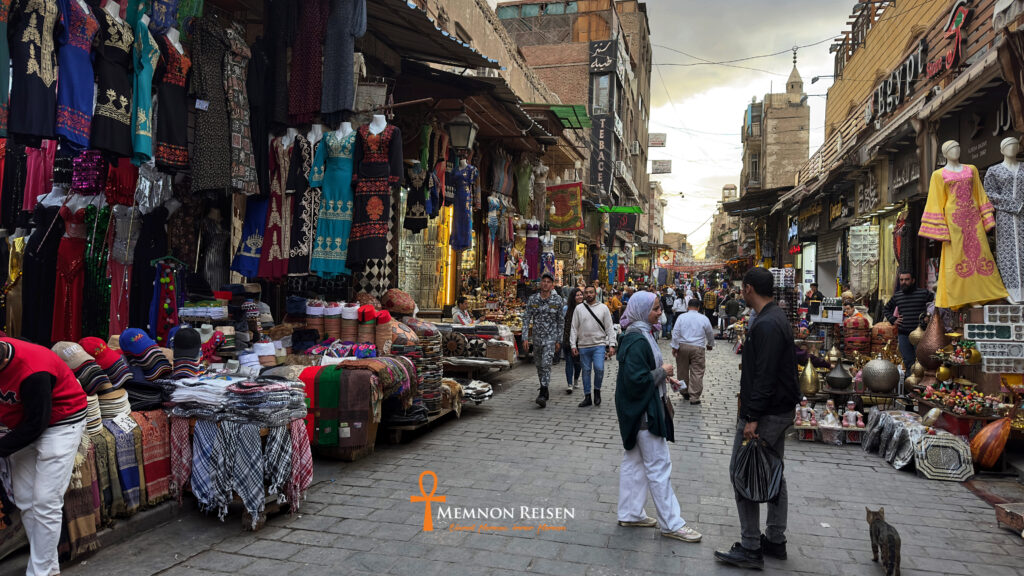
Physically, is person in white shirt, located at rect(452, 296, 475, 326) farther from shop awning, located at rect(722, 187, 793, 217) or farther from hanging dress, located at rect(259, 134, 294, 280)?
shop awning, located at rect(722, 187, 793, 217)

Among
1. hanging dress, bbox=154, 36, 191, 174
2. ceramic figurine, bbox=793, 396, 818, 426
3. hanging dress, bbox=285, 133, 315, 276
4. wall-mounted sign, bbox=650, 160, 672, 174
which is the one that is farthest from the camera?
wall-mounted sign, bbox=650, 160, 672, 174

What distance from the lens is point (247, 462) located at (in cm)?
442

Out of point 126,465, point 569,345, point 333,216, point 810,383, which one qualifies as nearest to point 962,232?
point 810,383

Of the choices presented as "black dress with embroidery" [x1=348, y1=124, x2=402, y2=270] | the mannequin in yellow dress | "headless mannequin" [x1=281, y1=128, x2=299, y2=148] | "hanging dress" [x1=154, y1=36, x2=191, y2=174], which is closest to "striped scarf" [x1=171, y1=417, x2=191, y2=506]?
"hanging dress" [x1=154, y1=36, x2=191, y2=174]

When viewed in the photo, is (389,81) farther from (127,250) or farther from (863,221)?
(863,221)

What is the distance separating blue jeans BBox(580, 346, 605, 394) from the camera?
935 cm

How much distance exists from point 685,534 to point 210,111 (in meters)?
5.26

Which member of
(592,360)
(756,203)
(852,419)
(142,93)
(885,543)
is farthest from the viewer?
(756,203)

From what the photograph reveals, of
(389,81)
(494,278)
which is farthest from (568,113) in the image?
(389,81)

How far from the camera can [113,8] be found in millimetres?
4637

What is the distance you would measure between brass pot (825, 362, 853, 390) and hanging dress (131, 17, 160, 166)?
7.87 metres

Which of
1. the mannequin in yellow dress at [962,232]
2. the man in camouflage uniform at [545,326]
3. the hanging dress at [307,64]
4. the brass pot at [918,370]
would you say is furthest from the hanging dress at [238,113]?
the brass pot at [918,370]

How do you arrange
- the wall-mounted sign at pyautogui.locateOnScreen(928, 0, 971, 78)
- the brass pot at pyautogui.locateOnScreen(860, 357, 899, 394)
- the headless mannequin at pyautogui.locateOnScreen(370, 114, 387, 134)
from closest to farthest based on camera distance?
1. the headless mannequin at pyautogui.locateOnScreen(370, 114, 387, 134)
2. the brass pot at pyautogui.locateOnScreen(860, 357, 899, 394)
3. the wall-mounted sign at pyautogui.locateOnScreen(928, 0, 971, 78)

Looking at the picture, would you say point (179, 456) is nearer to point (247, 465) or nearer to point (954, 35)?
point (247, 465)
